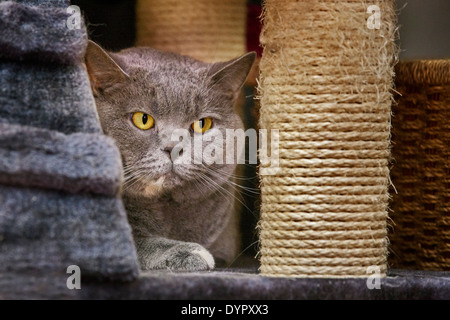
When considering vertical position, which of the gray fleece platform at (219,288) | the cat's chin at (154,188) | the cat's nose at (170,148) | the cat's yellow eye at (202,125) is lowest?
the gray fleece platform at (219,288)

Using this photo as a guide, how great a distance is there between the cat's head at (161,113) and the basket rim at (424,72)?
404 mm

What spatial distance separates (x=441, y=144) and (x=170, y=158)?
29.7 inches

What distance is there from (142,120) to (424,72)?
28.7 inches

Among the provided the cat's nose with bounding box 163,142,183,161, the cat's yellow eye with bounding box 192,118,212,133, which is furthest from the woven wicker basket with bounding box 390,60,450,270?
the cat's nose with bounding box 163,142,183,161

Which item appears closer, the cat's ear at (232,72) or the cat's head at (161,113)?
the cat's head at (161,113)

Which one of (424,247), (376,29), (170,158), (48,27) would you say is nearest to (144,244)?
(170,158)

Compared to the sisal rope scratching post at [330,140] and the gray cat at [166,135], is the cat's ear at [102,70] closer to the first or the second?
the gray cat at [166,135]

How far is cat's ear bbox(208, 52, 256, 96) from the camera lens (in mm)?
1409

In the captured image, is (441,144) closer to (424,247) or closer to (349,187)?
(424,247)

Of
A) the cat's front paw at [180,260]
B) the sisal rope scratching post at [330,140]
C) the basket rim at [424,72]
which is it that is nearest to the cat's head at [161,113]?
the cat's front paw at [180,260]

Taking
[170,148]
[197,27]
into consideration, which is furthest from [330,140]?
[197,27]

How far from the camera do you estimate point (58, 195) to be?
0.92 metres

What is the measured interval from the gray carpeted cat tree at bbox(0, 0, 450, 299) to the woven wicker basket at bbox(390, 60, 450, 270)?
70cm

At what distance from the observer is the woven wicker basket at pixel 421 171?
1544 millimetres
